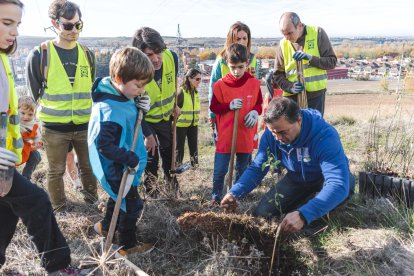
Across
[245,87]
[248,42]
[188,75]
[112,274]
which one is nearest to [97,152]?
[112,274]

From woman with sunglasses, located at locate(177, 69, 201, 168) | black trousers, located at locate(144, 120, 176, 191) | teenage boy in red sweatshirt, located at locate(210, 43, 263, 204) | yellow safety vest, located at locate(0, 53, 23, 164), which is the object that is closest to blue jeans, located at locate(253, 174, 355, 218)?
teenage boy in red sweatshirt, located at locate(210, 43, 263, 204)

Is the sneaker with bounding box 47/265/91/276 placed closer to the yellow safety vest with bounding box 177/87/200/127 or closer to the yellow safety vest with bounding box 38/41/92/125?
the yellow safety vest with bounding box 38/41/92/125

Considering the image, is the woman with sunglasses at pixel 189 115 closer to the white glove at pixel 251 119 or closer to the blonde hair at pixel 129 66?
the white glove at pixel 251 119

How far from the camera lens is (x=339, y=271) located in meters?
2.51

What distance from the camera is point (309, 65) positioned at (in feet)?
13.8

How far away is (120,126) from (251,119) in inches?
62.1

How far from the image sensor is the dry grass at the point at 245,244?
254 centimetres

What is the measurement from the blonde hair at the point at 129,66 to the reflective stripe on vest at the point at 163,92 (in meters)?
0.97

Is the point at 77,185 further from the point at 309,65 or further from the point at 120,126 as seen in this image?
the point at 309,65

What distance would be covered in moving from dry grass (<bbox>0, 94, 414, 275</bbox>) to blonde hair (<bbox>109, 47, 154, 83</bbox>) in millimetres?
1184

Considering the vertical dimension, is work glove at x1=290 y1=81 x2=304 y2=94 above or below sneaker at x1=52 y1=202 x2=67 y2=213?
above

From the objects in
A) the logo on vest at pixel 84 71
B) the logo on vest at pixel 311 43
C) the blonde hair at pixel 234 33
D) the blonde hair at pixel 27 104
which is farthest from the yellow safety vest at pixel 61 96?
the logo on vest at pixel 311 43

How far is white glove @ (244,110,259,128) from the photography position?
148 inches

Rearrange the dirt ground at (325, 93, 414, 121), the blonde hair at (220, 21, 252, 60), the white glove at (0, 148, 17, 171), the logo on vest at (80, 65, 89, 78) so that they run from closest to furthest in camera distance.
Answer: the white glove at (0, 148, 17, 171) → the logo on vest at (80, 65, 89, 78) → the blonde hair at (220, 21, 252, 60) → the dirt ground at (325, 93, 414, 121)
